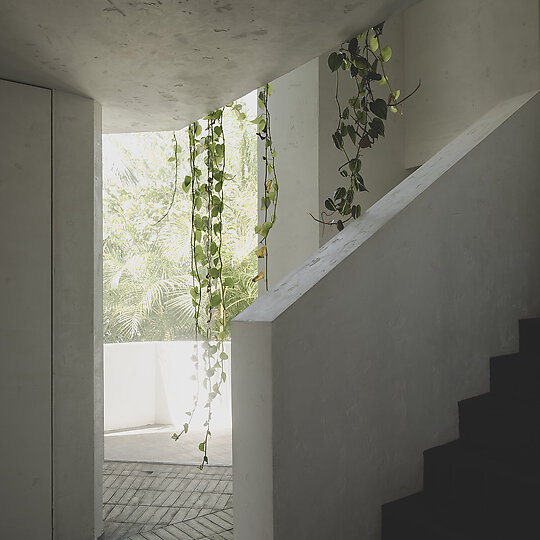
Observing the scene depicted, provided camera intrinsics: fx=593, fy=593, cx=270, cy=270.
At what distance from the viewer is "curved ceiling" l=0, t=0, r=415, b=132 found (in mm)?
1647

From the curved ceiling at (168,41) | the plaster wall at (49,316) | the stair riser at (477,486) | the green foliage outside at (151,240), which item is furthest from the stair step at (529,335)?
the green foliage outside at (151,240)

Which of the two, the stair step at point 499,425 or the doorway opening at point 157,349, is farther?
the doorway opening at point 157,349

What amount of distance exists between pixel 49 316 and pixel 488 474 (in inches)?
66.7

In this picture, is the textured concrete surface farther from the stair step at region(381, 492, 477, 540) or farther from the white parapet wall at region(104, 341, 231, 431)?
the stair step at region(381, 492, 477, 540)

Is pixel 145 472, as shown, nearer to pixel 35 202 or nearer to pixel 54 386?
pixel 54 386

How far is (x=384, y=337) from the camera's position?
1848 millimetres

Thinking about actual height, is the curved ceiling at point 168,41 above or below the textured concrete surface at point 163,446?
above

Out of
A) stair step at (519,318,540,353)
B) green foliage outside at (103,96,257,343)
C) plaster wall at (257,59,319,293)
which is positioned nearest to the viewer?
stair step at (519,318,540,353)

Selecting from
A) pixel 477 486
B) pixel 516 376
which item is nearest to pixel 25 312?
pixel 477 486

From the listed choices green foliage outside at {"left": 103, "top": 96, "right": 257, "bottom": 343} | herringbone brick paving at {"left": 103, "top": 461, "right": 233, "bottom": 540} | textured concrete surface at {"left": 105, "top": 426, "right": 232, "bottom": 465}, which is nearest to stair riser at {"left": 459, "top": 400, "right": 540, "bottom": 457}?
herringbone brick paving at {"left": 103, "top": 461, "right": 233, "bottom": 540}

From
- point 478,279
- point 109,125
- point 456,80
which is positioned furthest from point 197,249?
point 456,80

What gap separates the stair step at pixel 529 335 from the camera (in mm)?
2178

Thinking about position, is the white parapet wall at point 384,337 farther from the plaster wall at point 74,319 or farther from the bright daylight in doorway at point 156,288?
the bright daylight in doorway at point 156,288

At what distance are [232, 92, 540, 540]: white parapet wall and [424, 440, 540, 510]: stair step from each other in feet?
Answer: 0.21
